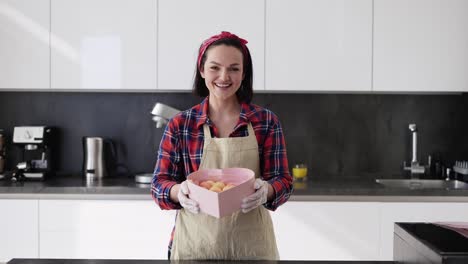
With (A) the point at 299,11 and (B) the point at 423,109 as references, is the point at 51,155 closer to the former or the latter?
(A) the point at 299,11

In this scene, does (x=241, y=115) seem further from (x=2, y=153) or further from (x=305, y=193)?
(x=2, y=153)

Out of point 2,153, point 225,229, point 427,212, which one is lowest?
point 427,212

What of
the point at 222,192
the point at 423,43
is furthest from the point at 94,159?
the point at 423,43

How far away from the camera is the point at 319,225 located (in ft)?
8.72

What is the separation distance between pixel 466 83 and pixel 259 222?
1910 mm

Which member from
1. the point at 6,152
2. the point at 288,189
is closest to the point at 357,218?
the point at 288,189

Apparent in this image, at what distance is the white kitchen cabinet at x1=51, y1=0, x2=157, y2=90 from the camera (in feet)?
9.45

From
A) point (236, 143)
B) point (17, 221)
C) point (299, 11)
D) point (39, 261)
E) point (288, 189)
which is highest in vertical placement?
point (299, 11)

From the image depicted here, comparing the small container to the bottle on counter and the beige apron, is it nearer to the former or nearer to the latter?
the beige apron

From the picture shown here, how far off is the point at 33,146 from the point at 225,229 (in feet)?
6.09

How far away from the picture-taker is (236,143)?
66.0 inches

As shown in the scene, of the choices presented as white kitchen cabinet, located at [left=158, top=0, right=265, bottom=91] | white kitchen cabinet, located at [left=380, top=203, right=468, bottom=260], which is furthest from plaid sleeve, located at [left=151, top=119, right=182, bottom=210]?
white kitchen cabinet, located at [left=380, top=203, right=468, bottom=260]

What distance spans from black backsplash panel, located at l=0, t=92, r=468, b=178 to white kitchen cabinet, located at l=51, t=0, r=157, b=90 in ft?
1.35

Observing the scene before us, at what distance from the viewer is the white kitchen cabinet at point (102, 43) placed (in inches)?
113
